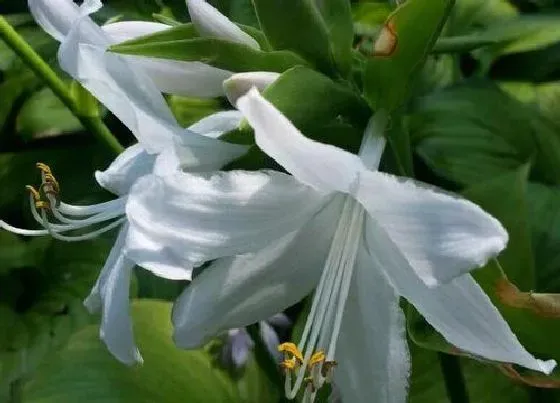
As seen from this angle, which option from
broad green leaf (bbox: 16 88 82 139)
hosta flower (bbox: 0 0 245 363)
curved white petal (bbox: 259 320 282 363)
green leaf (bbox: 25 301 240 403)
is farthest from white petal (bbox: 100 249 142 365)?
broad green leaf (bbox: 16 88 82 139)

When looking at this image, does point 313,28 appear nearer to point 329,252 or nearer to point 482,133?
point 329,252

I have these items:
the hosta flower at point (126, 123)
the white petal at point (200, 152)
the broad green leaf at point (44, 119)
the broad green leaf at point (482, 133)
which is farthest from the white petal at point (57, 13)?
the broad green leaf at point (482, 133)

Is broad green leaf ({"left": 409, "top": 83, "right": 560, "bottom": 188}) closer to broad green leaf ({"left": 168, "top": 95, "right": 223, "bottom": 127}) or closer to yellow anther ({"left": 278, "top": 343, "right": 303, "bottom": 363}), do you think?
broad green leaf ({"left": 168, "top": 95, "right": 223, "bottom": 127})

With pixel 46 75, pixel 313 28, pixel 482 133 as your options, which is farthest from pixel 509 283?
pixel 482 133

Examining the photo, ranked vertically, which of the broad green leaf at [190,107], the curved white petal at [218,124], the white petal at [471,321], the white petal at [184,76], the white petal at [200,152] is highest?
the white petal at [184,76]

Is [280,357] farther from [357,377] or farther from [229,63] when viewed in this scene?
[229,63]

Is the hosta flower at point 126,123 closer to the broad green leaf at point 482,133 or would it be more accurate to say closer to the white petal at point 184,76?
the white petal at point 184,76
